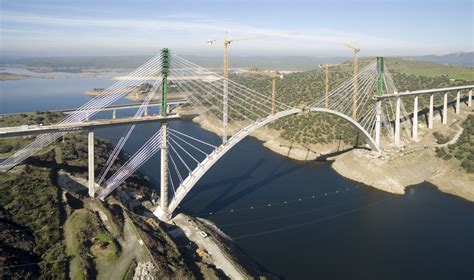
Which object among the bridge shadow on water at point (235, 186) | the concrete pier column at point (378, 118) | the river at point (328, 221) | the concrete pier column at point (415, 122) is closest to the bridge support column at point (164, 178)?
the bridge shadow on water at point (235, 186)

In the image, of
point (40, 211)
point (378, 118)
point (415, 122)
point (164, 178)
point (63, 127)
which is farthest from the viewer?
point (415, 122)

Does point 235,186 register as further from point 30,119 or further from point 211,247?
point 30,119

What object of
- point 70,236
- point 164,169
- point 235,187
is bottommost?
point 235,187

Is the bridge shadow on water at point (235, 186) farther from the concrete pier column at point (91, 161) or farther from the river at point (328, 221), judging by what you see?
the concrete pier column at point (91, 161)

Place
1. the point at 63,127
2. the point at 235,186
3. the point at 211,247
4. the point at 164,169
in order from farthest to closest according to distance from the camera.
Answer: the point at 235,186, the point at 164,169, the point at 211,247, the point at 63,127

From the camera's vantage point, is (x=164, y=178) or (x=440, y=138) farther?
(x=440, y=138)

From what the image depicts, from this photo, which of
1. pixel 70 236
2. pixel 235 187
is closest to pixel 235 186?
pixel 235 187
